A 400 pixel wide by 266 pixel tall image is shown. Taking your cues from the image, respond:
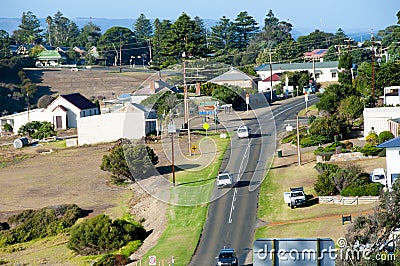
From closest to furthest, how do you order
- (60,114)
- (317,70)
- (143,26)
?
1. (60,114)
2. (317,70)
3. (143,26)

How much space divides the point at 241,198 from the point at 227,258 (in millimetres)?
11053

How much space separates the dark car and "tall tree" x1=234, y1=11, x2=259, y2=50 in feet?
443

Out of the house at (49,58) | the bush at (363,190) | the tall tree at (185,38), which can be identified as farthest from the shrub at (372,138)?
the house at (49,58)

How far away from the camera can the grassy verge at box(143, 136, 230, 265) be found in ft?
88.0

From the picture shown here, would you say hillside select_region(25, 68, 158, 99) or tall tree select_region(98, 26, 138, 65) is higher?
tall tree select_region(98, 26, 138, 65)

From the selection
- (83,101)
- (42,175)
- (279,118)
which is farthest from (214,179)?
(83,101)

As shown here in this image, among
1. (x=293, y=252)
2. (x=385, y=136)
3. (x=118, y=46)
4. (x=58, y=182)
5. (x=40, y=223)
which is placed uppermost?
(x=118, y=46)

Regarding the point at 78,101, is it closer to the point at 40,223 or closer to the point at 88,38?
the point at 40,223

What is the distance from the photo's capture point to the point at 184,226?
3116 centimetres

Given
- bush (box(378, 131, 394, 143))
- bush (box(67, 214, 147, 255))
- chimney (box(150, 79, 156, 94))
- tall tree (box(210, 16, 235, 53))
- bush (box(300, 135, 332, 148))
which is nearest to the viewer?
bush (box(67, 214, 147, 255))

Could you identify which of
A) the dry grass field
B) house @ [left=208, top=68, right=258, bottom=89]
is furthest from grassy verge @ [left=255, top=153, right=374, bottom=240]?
house @ [left=208, top=68, right=258, bottom=89]

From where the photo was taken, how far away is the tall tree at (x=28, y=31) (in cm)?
16112

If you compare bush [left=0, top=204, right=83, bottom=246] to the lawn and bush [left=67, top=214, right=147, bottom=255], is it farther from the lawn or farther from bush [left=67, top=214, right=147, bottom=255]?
the lawn

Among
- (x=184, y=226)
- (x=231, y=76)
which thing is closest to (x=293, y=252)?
(x=184, y=226)
